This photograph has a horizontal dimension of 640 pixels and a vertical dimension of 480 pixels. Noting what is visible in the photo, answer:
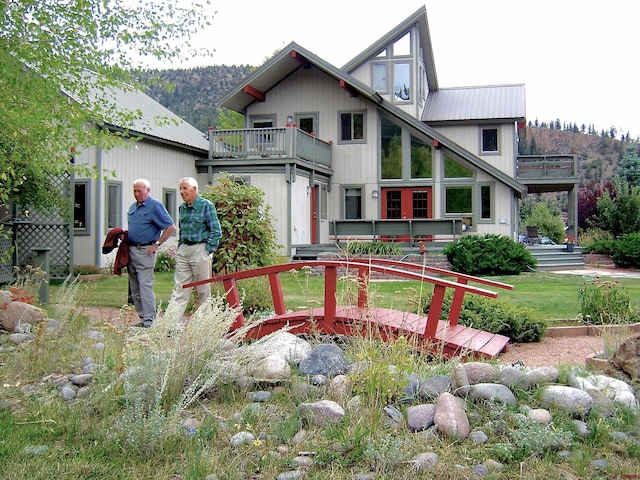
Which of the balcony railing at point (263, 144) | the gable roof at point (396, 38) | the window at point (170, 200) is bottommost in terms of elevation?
the window at point (170, 200)

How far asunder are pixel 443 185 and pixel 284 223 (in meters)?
6.12

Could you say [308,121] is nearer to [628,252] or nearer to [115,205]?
[115,205]

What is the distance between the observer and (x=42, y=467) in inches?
151

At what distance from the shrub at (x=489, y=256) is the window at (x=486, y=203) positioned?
18.5 ft

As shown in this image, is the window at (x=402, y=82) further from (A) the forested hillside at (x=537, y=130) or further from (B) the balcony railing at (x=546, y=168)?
(A) the forested hillside at (x=537, y=130)

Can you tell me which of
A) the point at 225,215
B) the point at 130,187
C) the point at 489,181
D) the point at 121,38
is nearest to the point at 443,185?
the point at 489,181

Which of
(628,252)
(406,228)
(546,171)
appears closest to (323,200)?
(406,228)

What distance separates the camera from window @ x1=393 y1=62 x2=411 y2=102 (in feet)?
80.0

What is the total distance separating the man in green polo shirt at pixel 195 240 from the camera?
25.6ft

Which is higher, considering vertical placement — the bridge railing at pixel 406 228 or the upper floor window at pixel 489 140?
the upper floor window at pixel 489 140

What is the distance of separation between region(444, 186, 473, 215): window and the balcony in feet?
10.6

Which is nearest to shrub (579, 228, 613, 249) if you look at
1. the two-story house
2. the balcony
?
the balcony

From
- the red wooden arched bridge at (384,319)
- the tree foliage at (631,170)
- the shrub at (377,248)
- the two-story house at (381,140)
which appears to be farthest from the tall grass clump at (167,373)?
the tree foliage at (631,170)

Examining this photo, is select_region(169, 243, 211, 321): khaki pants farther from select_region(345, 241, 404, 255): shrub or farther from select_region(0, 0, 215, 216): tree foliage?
select_region(345, 241, 404, 255): shrub
